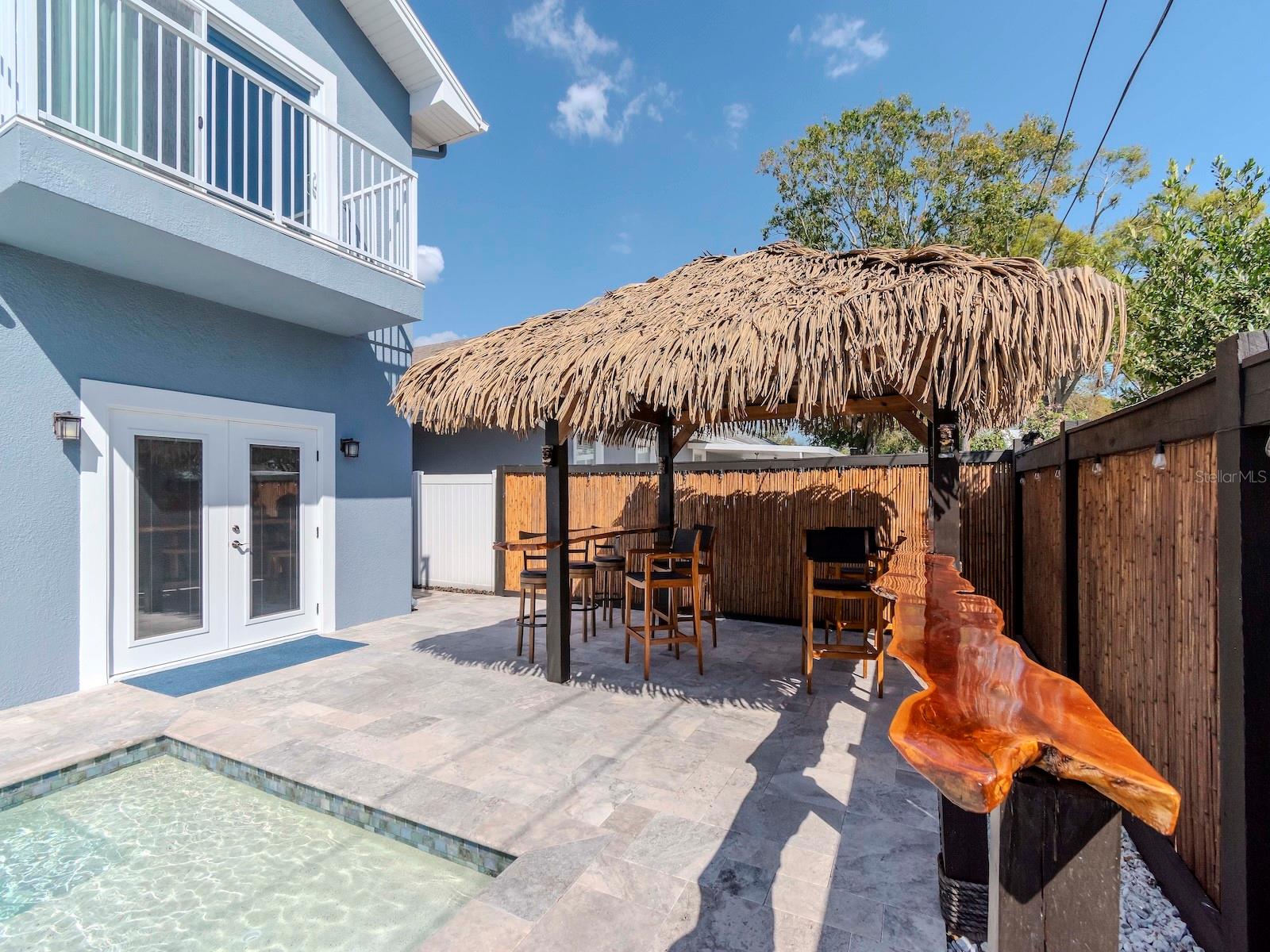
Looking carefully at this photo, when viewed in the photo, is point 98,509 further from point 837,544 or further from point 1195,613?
point 1195,613

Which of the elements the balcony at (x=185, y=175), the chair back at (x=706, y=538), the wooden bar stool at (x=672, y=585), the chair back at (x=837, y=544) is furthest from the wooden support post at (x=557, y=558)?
the balcony at (x=185, y=175)

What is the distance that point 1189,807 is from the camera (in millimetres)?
2100

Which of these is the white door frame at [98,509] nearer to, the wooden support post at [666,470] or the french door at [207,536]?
the french door at [207,536]

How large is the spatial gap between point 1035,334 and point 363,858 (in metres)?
4.08

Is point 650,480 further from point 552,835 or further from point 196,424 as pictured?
point 552,835

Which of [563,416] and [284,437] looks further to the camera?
[284,437]

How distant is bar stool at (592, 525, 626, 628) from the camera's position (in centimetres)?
589

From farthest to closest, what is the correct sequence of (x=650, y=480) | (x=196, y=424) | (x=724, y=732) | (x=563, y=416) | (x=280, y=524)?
1. (x=650, y=480)
2. (x=280, y=524)
3. (x=196, y=424)
4. (x=563, y=416)
5. (x=724, y=732)

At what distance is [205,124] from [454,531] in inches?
227

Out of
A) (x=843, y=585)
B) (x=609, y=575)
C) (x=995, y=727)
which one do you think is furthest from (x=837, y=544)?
(x=995, y=727)

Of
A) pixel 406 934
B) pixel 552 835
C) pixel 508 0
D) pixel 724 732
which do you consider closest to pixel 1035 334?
pixel 724 732

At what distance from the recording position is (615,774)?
3.16m

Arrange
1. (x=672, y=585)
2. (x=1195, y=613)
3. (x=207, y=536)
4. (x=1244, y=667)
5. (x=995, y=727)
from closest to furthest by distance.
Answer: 1. (x=995, y=727)
2. (x=1244, y=667)
3. (x=1195, y=613)
4. (x=672, y=585)
5. (x=207, y=536)

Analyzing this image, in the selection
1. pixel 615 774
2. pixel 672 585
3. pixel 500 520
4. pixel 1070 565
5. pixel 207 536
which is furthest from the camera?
pixel 500 520
